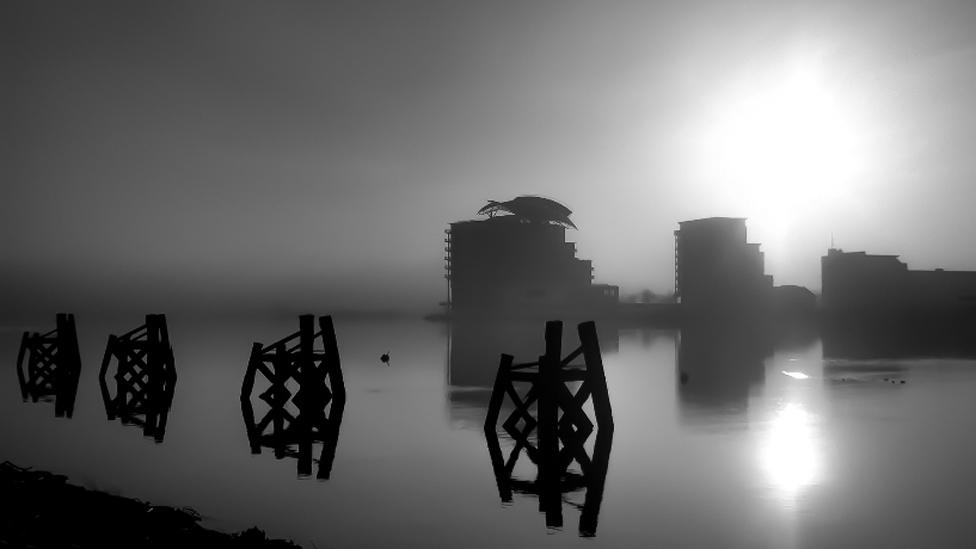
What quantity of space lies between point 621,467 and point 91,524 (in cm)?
1156

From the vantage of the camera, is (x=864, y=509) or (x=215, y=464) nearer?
(x=864, y=509)

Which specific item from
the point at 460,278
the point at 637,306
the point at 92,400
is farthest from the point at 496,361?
the point at 637,306

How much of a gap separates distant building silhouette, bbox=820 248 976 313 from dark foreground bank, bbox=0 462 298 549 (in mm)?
98630

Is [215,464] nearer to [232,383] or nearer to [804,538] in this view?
[804,538]

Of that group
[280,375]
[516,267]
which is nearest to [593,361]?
[280,375]

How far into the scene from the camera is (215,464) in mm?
18000

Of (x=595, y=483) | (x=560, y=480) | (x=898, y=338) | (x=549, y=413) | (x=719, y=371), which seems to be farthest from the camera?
(x=898, y=338)

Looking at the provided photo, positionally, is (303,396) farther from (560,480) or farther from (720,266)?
(720,266)

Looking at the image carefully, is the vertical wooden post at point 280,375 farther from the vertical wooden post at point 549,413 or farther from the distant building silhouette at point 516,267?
the distant building silhouette at point 516,267

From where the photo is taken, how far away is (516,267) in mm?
98250

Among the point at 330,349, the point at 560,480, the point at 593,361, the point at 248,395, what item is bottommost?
the point at 560,480

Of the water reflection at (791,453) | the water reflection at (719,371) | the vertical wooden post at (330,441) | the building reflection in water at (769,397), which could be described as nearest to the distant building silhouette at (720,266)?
the water reflection at (719,371)

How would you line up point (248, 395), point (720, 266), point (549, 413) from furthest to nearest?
point (720, 266) → point (248, 395) → point (549, 413)

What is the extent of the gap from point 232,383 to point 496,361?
18262mm
